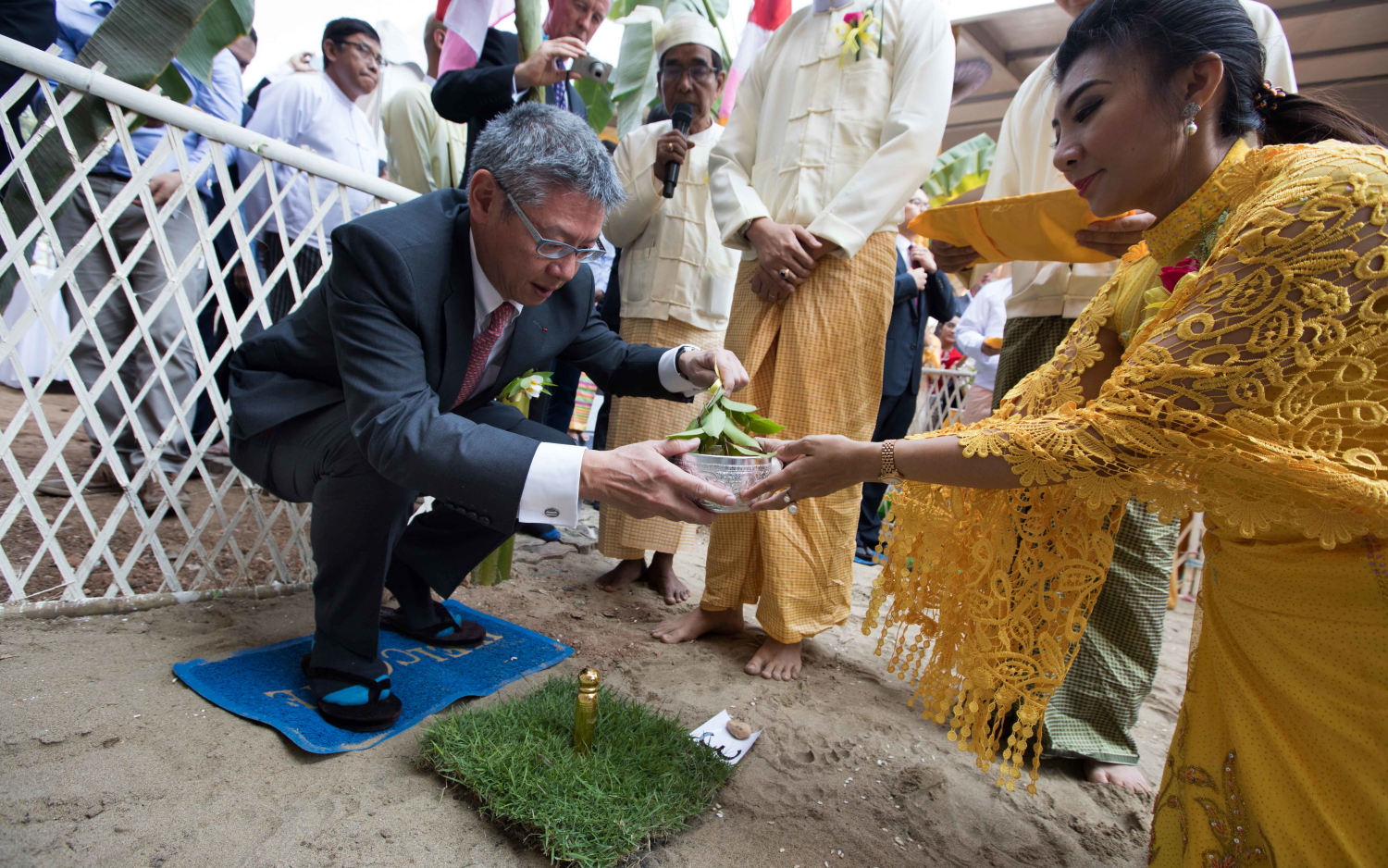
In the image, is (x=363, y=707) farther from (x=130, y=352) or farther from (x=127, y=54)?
(x=127, y=54)

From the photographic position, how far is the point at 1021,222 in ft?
6.61

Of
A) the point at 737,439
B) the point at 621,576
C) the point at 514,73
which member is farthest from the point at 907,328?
the point at 737,439

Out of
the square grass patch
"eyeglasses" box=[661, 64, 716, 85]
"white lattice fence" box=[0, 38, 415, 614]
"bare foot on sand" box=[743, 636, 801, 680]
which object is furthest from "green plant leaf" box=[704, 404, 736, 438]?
"eyeglasses" box=[661, 64, 716, 85]

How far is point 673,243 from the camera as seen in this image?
3160 millimetres

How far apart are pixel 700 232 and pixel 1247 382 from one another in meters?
2.32

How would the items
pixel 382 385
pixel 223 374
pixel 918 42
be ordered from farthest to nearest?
pixel 223 374
pixel 918 42
pixel 382 385

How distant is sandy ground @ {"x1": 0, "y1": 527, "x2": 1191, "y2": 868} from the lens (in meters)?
1.41

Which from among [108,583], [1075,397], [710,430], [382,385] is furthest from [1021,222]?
[108,583]

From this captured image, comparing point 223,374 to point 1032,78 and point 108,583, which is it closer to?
point 108,583

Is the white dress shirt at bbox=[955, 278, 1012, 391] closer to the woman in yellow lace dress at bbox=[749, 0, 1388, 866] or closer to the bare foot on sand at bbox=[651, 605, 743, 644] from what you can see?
the bare foot on sand at bbox=[651, 605, 743, 644]

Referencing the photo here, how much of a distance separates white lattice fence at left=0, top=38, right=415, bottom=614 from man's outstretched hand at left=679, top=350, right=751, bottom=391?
139 cm

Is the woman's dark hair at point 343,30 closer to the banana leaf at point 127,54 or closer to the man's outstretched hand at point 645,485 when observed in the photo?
the banana leaf at point 127,54

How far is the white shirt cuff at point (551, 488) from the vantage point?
4.99 ft

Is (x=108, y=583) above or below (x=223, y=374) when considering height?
below
